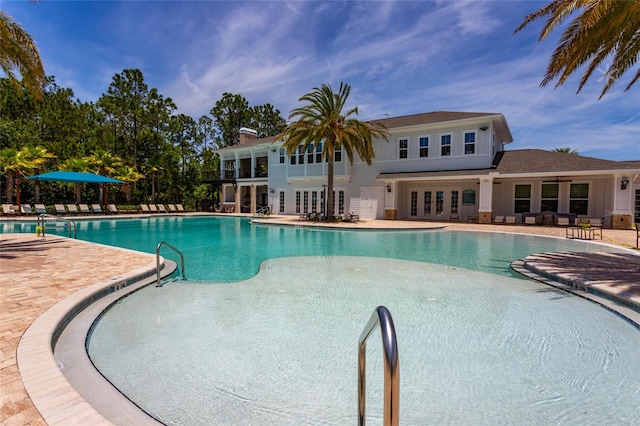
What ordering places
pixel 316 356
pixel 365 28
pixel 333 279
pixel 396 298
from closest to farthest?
pixel 316 356
pixel 396 298
pixel 333 279
pixel 365 28

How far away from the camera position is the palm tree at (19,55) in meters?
9.28

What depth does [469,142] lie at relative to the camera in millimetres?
20891

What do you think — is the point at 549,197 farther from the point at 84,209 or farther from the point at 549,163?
the point at 84,209

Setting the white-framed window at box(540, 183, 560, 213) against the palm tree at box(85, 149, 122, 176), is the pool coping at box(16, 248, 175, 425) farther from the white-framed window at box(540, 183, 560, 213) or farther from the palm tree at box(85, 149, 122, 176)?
the palm tree at box(85, 149, 122, 176)

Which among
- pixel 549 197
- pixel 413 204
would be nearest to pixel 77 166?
pixel 413 204

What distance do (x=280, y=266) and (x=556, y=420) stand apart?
703 centimetres

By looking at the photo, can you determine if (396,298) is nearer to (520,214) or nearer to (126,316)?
(126,316)

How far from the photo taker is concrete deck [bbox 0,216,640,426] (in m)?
2.49

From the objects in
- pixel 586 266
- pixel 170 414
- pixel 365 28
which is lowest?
pixel 170 414

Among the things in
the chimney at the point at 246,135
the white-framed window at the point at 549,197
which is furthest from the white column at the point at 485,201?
the chimney at the point at 246,135

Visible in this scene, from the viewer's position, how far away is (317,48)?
17766mm

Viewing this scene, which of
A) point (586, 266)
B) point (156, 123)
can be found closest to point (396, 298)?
point (586, 266)

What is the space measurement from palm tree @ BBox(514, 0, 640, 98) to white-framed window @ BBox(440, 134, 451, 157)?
41.6ft

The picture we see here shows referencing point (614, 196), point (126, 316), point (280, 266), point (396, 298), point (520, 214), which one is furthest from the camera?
point (520, 214)
